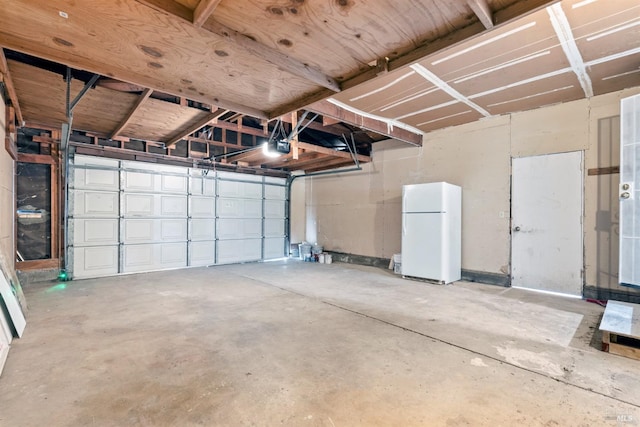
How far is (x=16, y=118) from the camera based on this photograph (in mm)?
3967

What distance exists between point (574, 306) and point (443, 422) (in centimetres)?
328

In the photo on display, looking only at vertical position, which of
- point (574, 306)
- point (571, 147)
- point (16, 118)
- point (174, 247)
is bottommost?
point (574, 306)

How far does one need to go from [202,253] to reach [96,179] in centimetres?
252

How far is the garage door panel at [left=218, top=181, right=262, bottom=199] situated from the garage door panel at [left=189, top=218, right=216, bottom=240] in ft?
2.44

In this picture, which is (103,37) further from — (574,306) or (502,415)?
(574,306)

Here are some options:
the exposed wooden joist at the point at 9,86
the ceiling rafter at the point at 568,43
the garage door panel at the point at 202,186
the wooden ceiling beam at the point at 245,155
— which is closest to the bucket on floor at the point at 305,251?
the garage door panel at the point at 202,186

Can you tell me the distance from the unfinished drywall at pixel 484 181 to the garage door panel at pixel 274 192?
1.09 metres

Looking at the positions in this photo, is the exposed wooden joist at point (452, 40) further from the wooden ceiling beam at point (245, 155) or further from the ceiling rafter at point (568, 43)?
the wooden ceiling beam at point (245, 155)

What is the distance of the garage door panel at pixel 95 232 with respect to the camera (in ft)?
17.3

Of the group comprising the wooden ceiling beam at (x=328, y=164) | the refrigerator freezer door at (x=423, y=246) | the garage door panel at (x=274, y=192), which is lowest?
the refrigerator freezer door at (x=423, y=246)

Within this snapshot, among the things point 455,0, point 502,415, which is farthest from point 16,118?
point 502,415

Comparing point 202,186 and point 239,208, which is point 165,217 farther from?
point 239,208

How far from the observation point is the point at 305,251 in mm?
7918

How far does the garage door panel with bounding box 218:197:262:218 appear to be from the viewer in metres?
7.18
